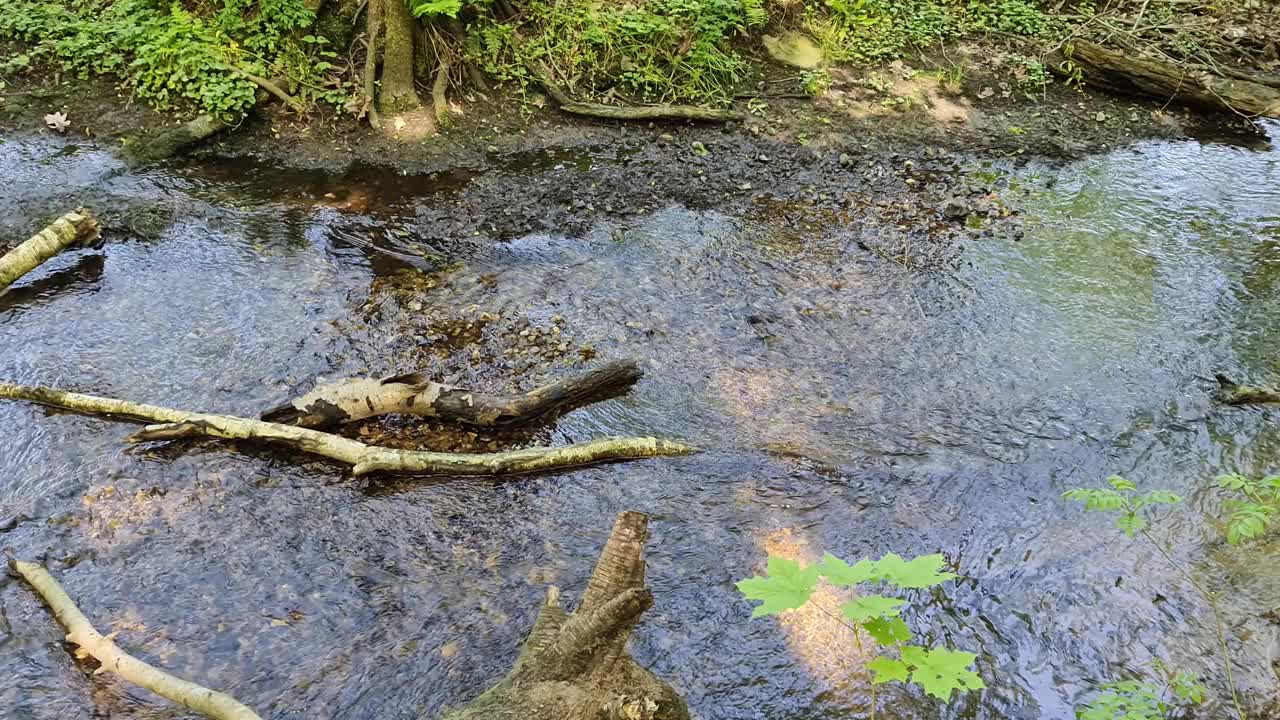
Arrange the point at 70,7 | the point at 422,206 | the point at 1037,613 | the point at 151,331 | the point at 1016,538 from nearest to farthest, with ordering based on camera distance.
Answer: the point at 1037,613 < the point at 1016,538 < the point at 151,331 < the point at 422,206 < the point at 70,7

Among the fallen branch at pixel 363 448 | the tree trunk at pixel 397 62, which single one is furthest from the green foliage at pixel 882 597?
the tree trunk at pixel 397 62

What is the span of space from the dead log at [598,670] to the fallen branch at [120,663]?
3.80 feet

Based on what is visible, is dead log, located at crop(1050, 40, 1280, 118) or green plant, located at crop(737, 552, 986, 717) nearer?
green plant, located at crop(737, 552, 986, 717)

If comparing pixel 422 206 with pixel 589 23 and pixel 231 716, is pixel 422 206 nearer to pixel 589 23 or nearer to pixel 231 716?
pixel 589 23

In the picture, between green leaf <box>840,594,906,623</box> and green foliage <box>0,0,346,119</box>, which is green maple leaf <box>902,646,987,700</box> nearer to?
green leaf <box>840,594,906,623</box>

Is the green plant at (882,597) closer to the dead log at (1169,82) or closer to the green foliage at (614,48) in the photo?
the green foliage at (614,48)

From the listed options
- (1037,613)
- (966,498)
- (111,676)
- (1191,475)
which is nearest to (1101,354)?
(1191,475)

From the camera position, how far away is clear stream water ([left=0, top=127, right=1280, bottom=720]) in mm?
4469

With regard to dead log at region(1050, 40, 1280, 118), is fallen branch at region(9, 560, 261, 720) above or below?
below

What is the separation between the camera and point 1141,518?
190 inches

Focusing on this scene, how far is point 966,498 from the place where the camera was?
18.2 feet

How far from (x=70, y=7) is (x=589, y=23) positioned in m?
6.82

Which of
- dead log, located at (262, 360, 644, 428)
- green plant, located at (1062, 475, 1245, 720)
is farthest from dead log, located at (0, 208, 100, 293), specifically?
green plant, located at (1062, 475, 1245, 720)

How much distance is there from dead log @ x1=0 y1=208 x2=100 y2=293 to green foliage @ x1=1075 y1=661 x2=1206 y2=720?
8598 mm
